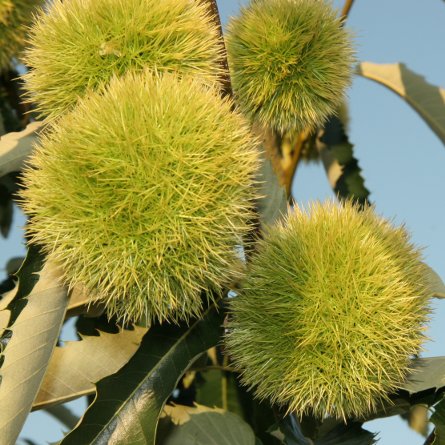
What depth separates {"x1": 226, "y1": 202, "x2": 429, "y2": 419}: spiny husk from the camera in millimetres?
1270

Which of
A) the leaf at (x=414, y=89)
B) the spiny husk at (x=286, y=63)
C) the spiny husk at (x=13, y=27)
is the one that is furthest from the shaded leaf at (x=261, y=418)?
the spiny husk at (x=13, y=27)

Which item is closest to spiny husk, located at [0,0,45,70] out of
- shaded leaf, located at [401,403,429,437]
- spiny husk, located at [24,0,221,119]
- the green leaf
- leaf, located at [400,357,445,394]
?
spiny husk, located at [24,0,221,119]

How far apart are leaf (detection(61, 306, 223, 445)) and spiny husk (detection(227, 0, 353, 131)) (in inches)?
17.9

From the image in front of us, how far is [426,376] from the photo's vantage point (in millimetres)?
1380

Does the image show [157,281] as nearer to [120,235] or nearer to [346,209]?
[120,235]

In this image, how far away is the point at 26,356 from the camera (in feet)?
4.43

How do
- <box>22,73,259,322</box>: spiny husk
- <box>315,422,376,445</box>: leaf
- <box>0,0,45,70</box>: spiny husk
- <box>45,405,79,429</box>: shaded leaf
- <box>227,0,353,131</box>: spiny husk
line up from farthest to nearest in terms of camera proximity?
<box>45,405,79,429</box>: shaded leaf, <box>0,0,45,70</box>: spiny husk, <box>227,0,353,131</box>: spiny husk, <box>315,422,376,445</box>: leaf, <box>22,73,259,322</box>: spiny husk

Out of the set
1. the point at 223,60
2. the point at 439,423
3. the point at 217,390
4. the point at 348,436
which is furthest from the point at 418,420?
the point at 223,60

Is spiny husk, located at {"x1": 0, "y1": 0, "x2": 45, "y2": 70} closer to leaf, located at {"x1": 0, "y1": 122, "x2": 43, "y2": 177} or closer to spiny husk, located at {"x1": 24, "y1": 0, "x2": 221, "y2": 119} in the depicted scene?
leaf, located at {"x1": 0, "y1": 122, "x2": 43, "y2": 177}

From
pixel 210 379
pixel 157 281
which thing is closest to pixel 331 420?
pixel 210 379

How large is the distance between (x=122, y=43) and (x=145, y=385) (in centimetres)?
63

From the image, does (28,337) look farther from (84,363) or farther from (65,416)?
(65,416)

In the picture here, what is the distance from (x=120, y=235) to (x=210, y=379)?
930mm

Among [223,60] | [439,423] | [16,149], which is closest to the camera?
[439,423]
